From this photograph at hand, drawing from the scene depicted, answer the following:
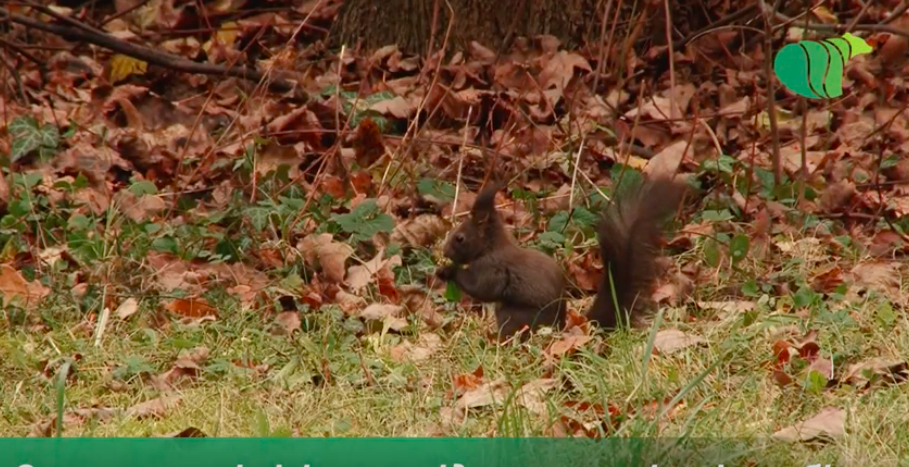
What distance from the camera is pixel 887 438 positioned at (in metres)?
3.66

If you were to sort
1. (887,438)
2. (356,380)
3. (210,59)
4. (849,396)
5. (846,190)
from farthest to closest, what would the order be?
(210,59)
(846,190)
(356,380)
(849,396)
(887,438)

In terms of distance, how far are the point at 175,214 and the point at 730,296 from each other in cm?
244

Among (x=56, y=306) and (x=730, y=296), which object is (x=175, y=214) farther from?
(x=730, y=296)

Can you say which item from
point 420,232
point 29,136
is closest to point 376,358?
point 420,232

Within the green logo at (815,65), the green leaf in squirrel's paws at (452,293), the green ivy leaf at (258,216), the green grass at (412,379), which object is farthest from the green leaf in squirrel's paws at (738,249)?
the green ivy leaf at (258,216)

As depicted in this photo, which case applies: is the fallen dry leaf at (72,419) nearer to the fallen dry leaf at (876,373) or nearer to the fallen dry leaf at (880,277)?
the fallen dry leaf at (876,373)

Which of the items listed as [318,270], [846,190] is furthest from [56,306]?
[846,190]

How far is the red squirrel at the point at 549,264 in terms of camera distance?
4.88m

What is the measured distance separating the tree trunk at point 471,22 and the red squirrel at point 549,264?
2572 mm

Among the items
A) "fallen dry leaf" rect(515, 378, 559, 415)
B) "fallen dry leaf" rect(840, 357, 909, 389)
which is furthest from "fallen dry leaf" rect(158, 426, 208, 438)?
"fallen dry leaf" rect(840, 357, 909, 389)

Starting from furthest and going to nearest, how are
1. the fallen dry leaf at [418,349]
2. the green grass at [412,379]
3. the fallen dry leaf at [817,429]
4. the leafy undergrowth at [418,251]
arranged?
the fallen dry leaf at [418,349], the leafy undergrowth at [418,251], the green grass at [412,379], the fallen dry leaf at [817,429]

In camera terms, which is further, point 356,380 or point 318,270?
point 318,270

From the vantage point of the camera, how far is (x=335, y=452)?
380 cm

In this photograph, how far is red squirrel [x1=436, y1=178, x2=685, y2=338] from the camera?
16.0 feet
